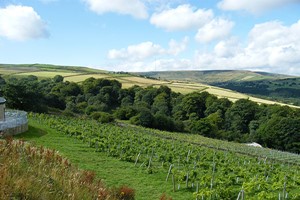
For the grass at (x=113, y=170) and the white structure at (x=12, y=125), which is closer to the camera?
the grass at (x=113, y=170)

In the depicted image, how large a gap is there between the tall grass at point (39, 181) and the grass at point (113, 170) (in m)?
6.20

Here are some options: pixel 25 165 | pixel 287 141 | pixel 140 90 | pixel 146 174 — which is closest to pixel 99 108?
pixel 140 90

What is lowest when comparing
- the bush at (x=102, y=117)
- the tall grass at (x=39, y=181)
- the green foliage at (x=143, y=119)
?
the green foliage at (x=143, y=119)

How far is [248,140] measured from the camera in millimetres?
88812

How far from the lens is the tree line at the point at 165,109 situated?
262 feet

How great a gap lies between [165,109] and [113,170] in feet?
277

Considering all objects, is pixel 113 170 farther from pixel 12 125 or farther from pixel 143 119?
pixel 143 119

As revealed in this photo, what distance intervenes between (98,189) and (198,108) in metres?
99.5

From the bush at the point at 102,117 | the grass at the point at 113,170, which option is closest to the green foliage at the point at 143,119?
the bush at the point at 102,117

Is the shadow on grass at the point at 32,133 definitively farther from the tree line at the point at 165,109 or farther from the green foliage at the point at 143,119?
the green foliage at the point at 143,119

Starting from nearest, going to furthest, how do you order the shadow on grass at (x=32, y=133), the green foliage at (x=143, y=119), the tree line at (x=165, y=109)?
the shadow on grass at (x=32, y=133)
the tree line at (x=165, y=109)
the green foliage at (x=143, y=119)

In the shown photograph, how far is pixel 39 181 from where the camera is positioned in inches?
309

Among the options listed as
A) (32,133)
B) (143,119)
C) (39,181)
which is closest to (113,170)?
(32,133)

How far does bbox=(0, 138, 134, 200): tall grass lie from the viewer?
719 cm
